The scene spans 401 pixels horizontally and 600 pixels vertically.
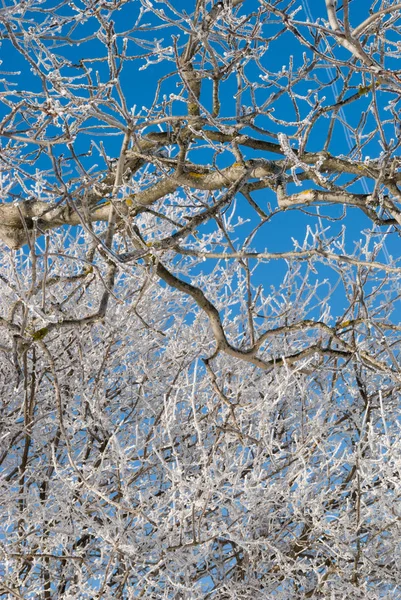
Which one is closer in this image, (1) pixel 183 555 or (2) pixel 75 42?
(2) pixel 75 42

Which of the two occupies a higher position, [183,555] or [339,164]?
[339,164]

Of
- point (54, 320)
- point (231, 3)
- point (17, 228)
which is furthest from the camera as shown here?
point (17, 228)

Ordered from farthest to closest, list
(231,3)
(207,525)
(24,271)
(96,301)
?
(24,271) < (96,301) < (207,525) < (231,3)

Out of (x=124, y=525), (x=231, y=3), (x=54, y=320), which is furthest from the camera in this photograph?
(x=124, y=525)

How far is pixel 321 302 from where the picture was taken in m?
7.61

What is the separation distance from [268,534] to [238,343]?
3.00 m

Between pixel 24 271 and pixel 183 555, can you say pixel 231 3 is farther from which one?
pixel 24 271

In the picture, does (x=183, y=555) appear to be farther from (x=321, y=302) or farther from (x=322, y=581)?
(x=321, y=302)

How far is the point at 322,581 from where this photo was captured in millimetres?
4211

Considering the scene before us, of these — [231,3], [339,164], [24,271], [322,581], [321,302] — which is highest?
[24,271]

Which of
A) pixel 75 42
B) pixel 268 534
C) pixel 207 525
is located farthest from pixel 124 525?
pixel 75 42

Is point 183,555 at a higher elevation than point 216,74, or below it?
below

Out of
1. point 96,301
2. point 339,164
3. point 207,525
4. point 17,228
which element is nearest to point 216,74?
point 339,164

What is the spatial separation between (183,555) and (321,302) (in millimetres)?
4066
